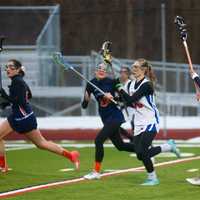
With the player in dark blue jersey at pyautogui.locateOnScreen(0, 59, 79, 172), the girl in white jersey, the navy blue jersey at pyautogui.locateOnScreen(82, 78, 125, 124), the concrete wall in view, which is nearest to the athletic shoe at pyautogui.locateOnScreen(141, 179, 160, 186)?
the girl in white jersey

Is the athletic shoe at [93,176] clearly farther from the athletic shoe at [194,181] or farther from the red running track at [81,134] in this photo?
the red running track at [81,134]

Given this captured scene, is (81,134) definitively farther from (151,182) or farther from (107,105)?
(151,182)

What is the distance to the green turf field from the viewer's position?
11406 mm

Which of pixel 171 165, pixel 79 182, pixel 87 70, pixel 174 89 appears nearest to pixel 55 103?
pixel 87 70

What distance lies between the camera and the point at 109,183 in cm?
1257

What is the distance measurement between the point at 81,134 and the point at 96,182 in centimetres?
927

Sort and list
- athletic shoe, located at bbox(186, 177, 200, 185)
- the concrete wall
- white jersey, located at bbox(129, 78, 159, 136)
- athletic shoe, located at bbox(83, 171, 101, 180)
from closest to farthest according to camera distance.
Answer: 1. athletic shoe, located at bbox(186, 177, 200, 185)
2. white jersey, located at bbox(129, 78, 159, 136)
3. athletic shoe, located at bbox(83, 171, 101, 180)
4. the concrete wall

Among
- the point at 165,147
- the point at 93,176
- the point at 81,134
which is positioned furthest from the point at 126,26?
the point at 93,176

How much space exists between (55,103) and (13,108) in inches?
358

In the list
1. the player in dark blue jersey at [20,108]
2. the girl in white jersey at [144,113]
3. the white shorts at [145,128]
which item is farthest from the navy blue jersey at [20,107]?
the white shorts at [145,128]

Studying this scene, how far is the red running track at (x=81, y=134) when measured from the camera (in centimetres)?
2162

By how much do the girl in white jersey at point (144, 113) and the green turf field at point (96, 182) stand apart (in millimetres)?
385

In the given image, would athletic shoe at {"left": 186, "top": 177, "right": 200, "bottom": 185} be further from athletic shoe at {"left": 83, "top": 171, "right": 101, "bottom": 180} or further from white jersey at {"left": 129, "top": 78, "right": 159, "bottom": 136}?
athletic shoe at {"left": 83, "top": 171, "right": 101, "bottom": 180}

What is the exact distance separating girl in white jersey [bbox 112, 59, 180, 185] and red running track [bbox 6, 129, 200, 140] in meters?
9.00
